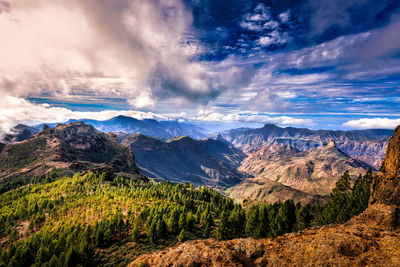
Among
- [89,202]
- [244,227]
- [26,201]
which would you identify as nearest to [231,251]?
[244,227]

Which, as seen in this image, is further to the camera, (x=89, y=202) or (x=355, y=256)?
(x=89, y=202)

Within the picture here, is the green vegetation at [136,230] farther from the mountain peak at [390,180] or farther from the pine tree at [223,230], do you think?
the mountain peak at [390,180]

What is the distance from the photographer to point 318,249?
81.5 feet

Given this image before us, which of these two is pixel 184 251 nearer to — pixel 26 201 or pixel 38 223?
pixel 38 223

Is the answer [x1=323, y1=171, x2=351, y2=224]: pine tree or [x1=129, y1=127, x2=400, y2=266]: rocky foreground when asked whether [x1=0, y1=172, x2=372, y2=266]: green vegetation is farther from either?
[x1=129, y1=127, x2=400, y2=266]: rocky foreground

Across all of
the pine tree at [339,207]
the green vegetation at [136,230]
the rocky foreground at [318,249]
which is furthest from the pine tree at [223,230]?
the rocky foreground at [318,249]

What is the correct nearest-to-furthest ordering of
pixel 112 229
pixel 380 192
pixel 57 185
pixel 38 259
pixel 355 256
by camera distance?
pixel 355 256 → pixel 380 192 → pixel 38 259 → pixel 112 229 → pixel 57 185

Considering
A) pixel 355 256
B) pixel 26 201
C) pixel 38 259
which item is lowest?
pixel 26 201

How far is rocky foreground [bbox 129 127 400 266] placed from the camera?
22328 millimetres

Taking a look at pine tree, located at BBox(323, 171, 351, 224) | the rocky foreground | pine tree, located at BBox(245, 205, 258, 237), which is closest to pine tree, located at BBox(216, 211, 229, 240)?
pine tree, located at BBox(245, 205, 258, 237)

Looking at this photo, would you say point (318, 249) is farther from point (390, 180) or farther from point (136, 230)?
point (136, 230)

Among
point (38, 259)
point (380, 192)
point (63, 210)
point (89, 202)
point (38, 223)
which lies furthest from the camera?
point (89, 202)

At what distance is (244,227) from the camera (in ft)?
278

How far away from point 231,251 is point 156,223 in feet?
215
